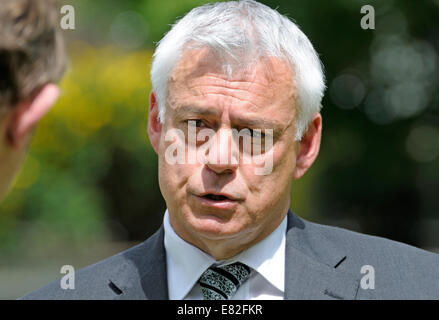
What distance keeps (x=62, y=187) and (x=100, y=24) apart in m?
3.05

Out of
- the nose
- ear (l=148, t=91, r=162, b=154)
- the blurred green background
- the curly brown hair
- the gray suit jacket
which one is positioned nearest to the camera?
the curly brown hair

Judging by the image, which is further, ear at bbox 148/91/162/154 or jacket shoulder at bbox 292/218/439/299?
ear at bbox 148/91/162/154

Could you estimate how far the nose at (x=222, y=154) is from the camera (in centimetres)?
269

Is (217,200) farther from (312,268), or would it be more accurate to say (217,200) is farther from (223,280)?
(312,268)

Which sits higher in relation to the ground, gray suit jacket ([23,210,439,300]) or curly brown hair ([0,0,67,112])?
curly brown hair ([0,0,67,112])

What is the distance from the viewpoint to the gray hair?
284 cm

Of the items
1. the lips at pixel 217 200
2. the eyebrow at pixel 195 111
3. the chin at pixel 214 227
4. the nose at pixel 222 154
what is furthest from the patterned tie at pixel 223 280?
the eyebrow at pixel 195 111

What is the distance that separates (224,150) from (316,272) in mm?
660

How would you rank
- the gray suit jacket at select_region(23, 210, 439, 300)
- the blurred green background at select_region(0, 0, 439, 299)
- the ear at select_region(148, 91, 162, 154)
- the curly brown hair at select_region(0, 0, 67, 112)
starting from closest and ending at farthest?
the curly brown hair at select_region(0, 0, 67, 112) → the gray suit jacket at select_region(23, 210, 439, 300) → the ear at select_region(148, 91, 162, 154) → the blurred green background at select_region(0, 0, 439, 299)

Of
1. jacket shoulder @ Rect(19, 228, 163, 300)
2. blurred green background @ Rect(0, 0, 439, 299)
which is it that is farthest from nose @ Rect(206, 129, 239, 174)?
blurred green background @ Rect(0, 0, 439, 299)

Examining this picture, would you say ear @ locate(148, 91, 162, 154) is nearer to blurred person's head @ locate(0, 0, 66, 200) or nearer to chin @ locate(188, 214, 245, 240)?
chin @ locate(188, 214, 245, 240)

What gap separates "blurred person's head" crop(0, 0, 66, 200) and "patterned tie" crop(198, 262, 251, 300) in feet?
3.81

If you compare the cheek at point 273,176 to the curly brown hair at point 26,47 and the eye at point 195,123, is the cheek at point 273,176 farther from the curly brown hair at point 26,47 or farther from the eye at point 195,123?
the curly brown hair at point 26,47

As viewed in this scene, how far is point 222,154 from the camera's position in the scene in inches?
106
